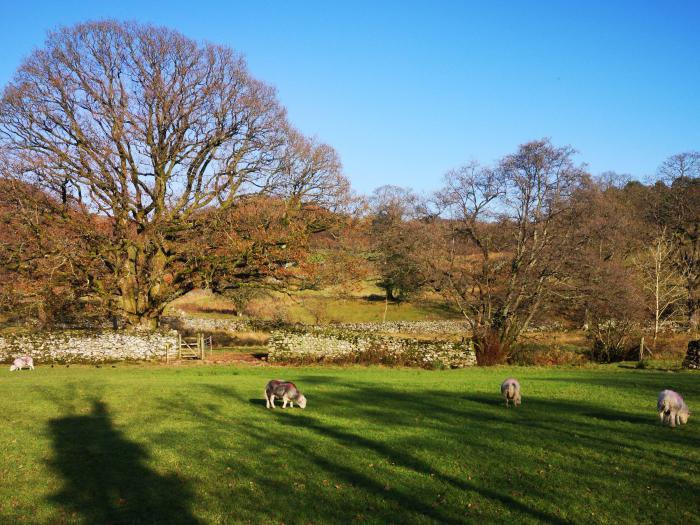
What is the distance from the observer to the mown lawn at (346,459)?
28.0 ft

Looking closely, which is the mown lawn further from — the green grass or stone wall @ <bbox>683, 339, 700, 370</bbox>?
the green grass

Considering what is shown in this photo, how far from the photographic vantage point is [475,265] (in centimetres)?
3972

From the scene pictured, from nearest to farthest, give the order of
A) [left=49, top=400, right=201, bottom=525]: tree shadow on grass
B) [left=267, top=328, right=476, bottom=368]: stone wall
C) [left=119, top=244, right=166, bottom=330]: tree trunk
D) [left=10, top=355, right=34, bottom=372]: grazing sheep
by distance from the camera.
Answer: [left=49, top=400, right=201, bottom=525]: tree shadow on grass → [left=10, top=355, right=34, bottom=372]: grazing sheep → [left=267, top=328, right=476, bottom=368]: stone wall → [left=119, top=244, right=166, bottom=330]: tree trunk

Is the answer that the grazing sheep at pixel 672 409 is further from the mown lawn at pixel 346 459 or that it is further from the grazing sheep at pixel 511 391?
the grazing sheep at pixel 511 391

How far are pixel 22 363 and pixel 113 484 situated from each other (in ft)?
76.1

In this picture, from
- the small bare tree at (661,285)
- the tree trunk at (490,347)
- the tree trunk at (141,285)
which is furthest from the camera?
the small bare tree at (661,285)

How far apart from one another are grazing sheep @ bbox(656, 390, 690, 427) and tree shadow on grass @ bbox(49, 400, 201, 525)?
10602 mm

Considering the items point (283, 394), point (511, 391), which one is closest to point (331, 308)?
point (283, 394)

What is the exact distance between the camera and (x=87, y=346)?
33500 millimetres

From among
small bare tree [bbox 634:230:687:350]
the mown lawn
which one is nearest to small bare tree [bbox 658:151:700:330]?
small bare tree [bbox 634:230:687:350]

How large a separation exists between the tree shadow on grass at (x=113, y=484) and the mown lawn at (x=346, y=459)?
0.11 feet

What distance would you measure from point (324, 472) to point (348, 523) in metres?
2.32

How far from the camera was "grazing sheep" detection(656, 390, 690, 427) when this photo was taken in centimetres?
1352

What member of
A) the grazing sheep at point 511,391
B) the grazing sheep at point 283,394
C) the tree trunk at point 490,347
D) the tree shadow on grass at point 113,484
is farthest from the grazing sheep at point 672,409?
the tree trunk at point 490,347
